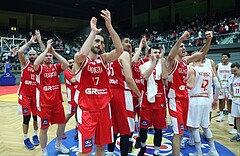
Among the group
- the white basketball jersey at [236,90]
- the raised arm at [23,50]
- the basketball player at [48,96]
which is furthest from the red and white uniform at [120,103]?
the white basketball jersey at [236,90]

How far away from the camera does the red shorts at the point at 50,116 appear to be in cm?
375

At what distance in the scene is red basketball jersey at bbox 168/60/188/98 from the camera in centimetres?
357

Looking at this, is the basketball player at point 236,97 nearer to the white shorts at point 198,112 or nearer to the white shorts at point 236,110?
the white shorts at point 236,110

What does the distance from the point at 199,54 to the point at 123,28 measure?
86.9ft

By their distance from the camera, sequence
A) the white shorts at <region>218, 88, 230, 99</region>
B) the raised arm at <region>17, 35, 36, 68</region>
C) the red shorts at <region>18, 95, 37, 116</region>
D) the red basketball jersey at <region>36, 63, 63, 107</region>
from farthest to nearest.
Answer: the white shorts at <region>218, 88, 230, 99</region> → the red shorts at <region>18, 95, 37, 116</region> → the raised arm at <region>17, 35, 36, 68</region> → the red basketball jersey at <region>36, 63, 63, 107</region>

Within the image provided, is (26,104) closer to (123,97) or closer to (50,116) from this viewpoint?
(50,116)

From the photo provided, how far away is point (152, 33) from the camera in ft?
81.5

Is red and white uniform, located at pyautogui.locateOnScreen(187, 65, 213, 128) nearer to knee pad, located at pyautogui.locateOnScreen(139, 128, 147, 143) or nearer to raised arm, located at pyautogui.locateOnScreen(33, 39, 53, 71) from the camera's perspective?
knee pad, located at pyautogui.locateOnScreen(139, 128, 147, 143)

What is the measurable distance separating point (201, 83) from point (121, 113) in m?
1.56

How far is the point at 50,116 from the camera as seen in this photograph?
A: 3.91 meters

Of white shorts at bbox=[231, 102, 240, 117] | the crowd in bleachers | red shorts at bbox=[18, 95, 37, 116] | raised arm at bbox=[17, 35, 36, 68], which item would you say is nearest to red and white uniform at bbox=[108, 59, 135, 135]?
the crowd in bleachers

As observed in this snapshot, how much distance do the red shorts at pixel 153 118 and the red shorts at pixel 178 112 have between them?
11.0 inches

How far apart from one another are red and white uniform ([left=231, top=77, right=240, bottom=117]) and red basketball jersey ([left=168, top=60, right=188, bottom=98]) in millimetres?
1933

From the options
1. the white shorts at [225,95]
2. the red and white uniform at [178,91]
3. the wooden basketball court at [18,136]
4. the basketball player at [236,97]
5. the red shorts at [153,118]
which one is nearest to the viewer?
the red and white uniform at [178,91]
